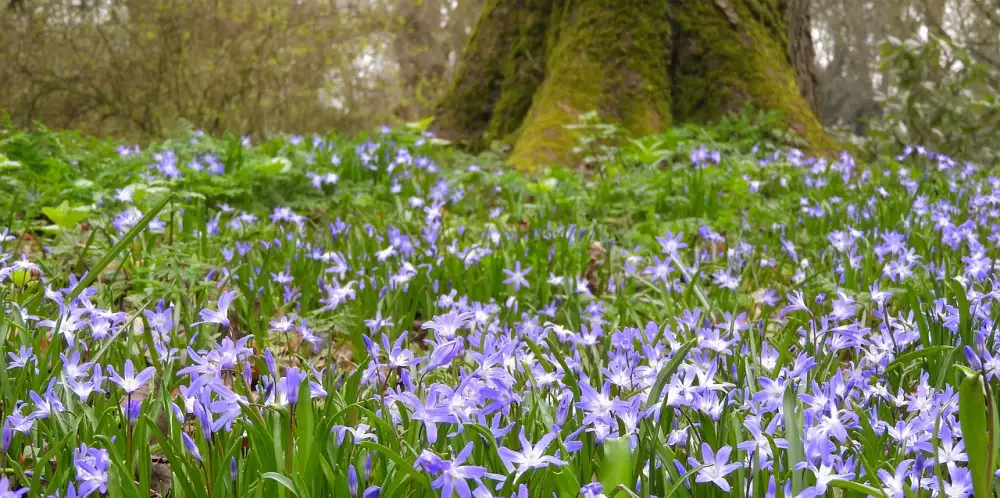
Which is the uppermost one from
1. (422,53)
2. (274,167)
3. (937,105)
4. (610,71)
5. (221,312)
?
(422,53)

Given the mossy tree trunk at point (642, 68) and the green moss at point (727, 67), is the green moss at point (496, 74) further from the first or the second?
the green moss at point (727, 67)

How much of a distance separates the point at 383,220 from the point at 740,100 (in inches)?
141

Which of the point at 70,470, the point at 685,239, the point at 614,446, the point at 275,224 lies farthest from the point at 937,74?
the point at 70,470

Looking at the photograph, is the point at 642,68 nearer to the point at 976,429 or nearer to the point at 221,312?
the point at 221,312

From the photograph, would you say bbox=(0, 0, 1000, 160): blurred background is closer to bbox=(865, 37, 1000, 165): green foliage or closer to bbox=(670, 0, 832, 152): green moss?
Result: bbox=(865, 37, 1000, 165): green foliage

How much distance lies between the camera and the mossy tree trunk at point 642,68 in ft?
20.1

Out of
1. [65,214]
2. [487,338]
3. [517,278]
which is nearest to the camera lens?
[487,338]

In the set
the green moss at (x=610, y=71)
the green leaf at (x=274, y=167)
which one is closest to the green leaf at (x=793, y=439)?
the green leaf at (x=274, y=167)

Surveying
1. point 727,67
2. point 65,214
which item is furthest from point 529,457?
point 727,67

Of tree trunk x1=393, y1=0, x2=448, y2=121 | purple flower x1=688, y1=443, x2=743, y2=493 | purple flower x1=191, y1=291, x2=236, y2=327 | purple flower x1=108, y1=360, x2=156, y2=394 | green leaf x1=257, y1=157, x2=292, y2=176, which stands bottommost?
purple flower x1=688, y1=443, x2=743, y2=493

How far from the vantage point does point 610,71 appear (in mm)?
6281

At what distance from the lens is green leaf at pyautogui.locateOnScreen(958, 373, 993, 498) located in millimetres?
953

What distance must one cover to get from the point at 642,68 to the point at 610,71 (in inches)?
10.0

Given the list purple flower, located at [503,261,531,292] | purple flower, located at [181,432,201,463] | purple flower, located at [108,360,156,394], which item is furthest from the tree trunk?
purple flower, located at [181,432,201,463]
